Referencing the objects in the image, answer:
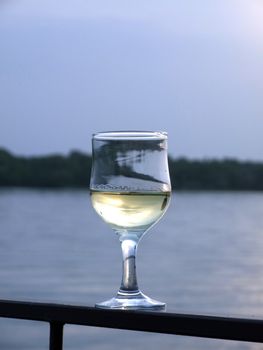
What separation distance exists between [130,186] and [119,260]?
95.0ft

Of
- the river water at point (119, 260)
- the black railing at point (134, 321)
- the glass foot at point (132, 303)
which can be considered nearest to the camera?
the black railing at point (134, 321)

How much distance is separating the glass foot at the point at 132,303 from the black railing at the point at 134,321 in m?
0.06

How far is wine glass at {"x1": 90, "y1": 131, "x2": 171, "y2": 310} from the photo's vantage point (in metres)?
1.67

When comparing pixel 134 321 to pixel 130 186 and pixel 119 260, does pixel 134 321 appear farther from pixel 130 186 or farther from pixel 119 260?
pixel 119 260

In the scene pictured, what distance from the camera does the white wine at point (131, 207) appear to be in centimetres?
167

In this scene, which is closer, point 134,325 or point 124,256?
point 134,325

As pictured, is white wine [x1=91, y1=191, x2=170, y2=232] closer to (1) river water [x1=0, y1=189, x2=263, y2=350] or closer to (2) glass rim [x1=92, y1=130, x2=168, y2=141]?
(2) glass rim [x1=92, y1=130, x2=168, y2=141]

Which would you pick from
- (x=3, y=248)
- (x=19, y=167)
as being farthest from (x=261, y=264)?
(x=19, y=167)

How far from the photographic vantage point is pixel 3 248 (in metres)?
35.9

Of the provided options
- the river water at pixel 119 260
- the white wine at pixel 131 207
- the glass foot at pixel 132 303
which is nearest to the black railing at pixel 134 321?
the glass foot at pixel 132 303

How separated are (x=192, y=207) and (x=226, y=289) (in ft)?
92.4

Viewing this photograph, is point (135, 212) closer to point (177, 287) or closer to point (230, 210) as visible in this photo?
point (177, 287)

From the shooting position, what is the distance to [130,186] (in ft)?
5.51

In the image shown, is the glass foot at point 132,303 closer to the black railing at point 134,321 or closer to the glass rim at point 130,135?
the black railing at point 134,321
